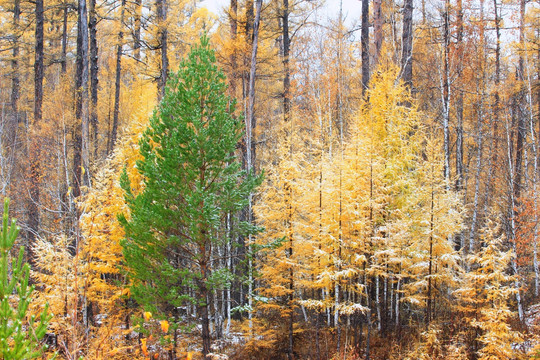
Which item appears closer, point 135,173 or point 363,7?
point 135,173

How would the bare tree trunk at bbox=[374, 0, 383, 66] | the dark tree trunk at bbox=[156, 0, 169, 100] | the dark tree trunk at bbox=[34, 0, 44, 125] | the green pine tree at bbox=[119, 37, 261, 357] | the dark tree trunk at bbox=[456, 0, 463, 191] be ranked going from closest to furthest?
the green pine tree at bbox=[119, 37, 261, 357]
the bare tree trunk at bbox=[374, 0, 383, 66]
the dark tree trunk at bbox=[456, 0, 463, 191]
the dark tree trunk at bbox=[156, 0, 169, 100]
the dark tree trunk at bbox=[34, 0, 44, 125]

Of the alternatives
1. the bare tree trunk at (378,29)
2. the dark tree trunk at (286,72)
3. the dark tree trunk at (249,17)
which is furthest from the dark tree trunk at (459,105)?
the dark tree trunk at (249,17)

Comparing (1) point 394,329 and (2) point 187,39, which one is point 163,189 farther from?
(2) point 187,39

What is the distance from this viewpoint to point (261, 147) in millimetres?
24391

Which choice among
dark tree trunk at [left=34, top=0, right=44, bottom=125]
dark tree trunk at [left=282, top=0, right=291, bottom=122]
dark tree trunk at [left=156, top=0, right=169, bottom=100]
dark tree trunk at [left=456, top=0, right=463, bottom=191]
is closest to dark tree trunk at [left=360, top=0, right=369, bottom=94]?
dark tree trunk at [left=282, top=0, right=291, bottom=122]

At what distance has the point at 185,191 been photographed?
385 inches

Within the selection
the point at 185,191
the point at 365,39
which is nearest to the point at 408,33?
the point at 365,39

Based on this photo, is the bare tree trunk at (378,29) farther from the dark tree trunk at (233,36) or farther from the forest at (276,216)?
the dark tree trunk at (233,36)

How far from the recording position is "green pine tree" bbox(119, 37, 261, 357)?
941 cm

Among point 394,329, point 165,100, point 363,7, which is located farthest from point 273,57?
point 394,329

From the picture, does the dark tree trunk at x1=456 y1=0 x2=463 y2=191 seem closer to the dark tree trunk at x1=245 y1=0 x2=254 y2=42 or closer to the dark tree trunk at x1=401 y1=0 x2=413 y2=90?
the dark tree trunk at x1=401 y1=0 x2=413 y2=90

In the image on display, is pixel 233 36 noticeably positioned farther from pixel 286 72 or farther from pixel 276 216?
pixel 276 216

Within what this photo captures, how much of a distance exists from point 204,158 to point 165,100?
198 cm

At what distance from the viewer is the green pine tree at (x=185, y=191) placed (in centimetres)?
941
